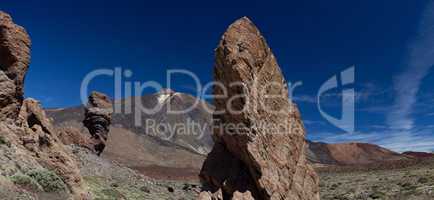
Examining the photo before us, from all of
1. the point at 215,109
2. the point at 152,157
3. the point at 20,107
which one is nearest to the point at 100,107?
the point at 20,107

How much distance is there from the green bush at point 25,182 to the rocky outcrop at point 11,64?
2516mm

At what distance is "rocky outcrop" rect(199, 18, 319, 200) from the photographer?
9.05m

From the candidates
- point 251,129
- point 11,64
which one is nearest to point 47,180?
point 11,64

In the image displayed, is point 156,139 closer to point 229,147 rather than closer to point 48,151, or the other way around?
point 48,151

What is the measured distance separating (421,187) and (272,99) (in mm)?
17185

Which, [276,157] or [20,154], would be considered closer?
[276,157]

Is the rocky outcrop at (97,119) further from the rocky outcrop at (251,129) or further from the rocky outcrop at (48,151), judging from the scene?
the rocky outcrop at (251,129)

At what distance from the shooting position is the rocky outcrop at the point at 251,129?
9.05 m

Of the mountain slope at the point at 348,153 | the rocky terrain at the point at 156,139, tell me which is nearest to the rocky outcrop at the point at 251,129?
the rocky terrain at the point at 156,139

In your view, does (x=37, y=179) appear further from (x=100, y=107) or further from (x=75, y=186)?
(x=100, y=107)

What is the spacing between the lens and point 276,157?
9.62m

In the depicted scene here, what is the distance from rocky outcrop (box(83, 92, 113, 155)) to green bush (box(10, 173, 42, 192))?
32201mm

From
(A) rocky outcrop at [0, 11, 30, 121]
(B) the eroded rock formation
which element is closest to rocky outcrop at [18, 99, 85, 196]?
(B) the eroded rock formation

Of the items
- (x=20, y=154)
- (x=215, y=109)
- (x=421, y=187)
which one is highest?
(x=215, y=109)
